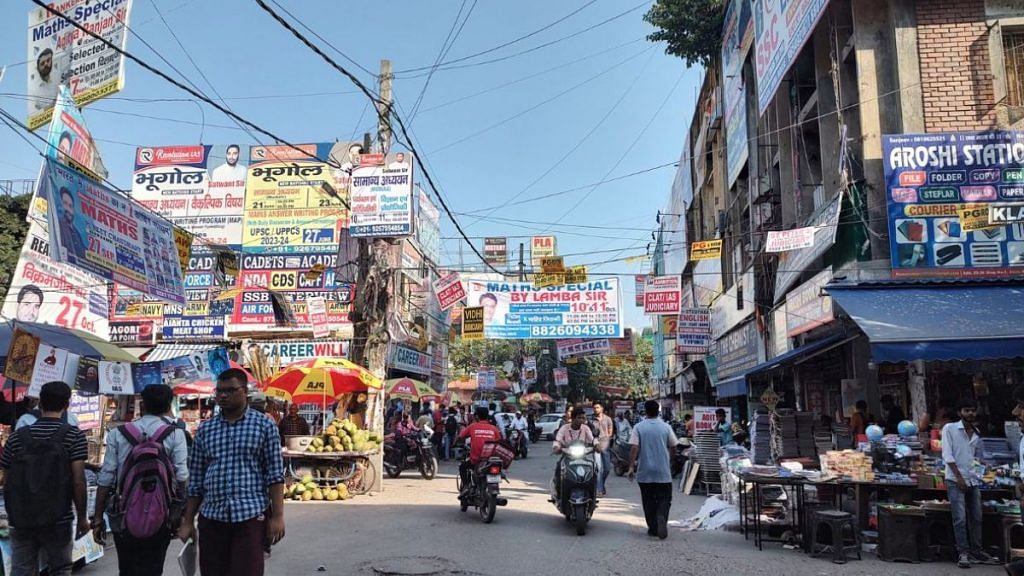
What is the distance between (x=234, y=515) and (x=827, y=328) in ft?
42.5

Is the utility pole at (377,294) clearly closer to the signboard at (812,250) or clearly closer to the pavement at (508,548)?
the pavement at (508,548)

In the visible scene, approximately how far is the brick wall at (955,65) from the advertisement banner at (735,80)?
7657 millimetres

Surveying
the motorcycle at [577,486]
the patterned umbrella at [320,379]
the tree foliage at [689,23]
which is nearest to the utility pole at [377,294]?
the patterned umbrella at [320,379]

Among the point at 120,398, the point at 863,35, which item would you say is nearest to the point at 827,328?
the point at 863,35

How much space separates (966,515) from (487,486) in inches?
Result: 231

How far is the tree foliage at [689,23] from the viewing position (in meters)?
26.1

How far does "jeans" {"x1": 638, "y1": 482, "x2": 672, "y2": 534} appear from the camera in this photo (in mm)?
9836

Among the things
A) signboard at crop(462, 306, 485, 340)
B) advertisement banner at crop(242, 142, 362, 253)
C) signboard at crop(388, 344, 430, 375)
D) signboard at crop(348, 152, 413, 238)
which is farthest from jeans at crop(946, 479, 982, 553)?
advertisement banner at crop(242, 142, 362, 253)

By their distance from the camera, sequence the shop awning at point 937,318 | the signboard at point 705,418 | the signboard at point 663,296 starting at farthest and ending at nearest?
the signboard at point 663,296
the signboard at point 705,418
the shop awning at point 937,318

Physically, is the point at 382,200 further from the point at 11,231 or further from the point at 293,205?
the point at 11,231

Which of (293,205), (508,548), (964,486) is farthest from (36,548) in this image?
(293,205)

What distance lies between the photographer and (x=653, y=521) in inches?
392

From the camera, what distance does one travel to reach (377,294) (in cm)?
1619

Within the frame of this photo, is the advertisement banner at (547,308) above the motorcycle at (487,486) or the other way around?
above
